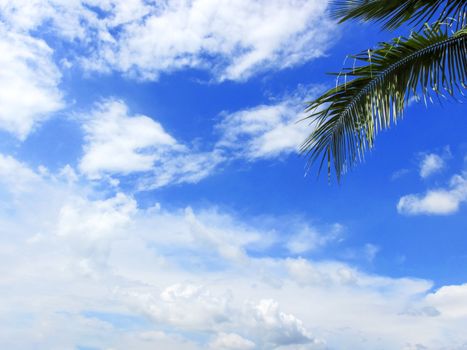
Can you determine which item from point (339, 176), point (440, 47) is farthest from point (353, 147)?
point (440, 47)

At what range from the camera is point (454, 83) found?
5953 mm

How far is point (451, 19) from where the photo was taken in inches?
241

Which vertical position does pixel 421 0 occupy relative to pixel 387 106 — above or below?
above

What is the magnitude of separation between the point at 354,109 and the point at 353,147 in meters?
0.45

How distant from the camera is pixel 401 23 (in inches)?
257

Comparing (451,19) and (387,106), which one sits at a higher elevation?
(451,19)

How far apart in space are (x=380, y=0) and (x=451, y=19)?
2.76 ft

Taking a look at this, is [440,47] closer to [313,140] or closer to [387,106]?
[387,106]

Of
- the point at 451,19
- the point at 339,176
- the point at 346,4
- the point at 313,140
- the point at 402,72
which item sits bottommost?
the point at 339,176

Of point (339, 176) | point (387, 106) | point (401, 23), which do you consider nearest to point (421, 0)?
point (401, 23)

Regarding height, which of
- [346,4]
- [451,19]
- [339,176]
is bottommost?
[339,176]

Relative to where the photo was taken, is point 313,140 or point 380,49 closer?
point 380,49

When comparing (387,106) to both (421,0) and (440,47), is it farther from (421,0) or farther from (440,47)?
(421,0)

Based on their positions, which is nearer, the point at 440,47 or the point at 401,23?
the point at 440,47
